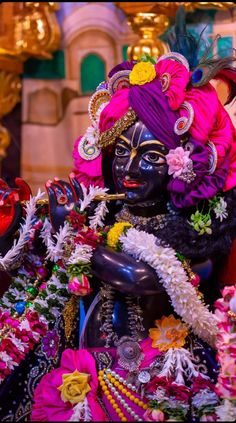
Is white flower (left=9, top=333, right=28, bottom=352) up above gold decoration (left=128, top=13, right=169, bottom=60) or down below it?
below

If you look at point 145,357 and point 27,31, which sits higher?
point 27,31

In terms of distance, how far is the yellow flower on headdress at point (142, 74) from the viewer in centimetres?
209

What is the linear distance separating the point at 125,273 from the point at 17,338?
34 cm

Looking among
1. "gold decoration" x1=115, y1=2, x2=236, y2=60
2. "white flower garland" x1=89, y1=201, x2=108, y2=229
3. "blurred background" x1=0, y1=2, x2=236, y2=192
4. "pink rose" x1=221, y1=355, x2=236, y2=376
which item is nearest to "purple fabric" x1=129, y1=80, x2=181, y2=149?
"white flower garland" x1=89, y1=201, x2=108, y2=229

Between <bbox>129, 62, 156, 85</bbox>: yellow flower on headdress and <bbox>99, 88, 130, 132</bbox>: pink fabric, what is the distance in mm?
36

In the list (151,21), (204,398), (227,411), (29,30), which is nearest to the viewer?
(227,411)

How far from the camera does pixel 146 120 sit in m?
2.04

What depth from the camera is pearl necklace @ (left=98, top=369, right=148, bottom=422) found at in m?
1.94

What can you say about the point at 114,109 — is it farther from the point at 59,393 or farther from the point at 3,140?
the point at 3,140

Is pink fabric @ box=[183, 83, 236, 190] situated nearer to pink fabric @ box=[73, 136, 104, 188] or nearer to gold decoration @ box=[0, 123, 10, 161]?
pink fabric @ box=[73, 136, 104, 188]

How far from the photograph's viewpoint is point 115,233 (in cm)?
203

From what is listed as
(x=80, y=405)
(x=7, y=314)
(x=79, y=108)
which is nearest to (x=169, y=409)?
(x=80, y=405)

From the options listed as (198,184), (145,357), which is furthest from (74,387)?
(198,184)

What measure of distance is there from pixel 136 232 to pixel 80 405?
38cm
